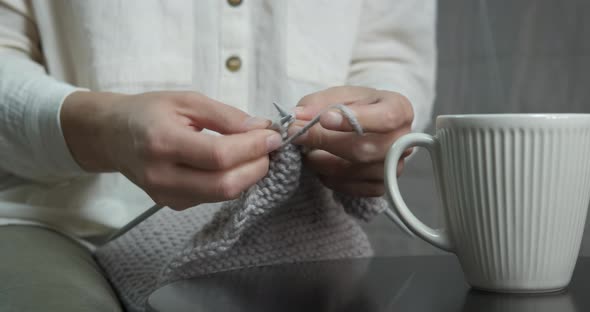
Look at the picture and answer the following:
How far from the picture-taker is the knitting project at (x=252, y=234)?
1.59 feet

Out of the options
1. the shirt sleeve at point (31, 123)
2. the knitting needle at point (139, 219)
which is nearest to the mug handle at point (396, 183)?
the knitting needle at point (139, 219)

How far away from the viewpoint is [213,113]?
1.52 ft

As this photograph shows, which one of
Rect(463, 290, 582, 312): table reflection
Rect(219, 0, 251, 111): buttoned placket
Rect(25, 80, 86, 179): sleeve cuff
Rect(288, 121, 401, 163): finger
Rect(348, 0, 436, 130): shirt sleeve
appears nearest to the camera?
Rect(463, 290, 582, 312): table reflection

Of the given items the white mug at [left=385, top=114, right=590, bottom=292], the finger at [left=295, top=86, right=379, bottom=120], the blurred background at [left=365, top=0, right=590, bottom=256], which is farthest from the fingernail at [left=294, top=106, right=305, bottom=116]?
the blurred background at [left=365, top=0, right=590, bottom=256]

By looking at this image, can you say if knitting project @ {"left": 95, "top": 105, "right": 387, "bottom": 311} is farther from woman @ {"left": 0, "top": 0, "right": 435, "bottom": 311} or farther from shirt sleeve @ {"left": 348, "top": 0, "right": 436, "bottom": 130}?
shirt sleeve @ {"left": 348, "top": 0, "right": 436, "bottom": 130}

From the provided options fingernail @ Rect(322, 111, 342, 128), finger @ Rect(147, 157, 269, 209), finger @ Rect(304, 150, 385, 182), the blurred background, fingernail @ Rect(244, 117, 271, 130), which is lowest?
the blurred background

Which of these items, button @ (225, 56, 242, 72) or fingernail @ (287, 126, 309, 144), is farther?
button @ (225, 56, 242, 72)

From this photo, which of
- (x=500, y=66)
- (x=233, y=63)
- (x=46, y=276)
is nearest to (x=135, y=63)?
(x=233, y=63)

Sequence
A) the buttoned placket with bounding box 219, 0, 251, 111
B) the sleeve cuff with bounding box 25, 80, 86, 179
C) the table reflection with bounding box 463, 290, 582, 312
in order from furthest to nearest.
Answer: the buttoned placket with bounding box 219, 0, 251, 111, the sleeve cuff with bounding box 25, 80, 86, 179, the table reflection with bounding box 463, 290, 582, 312

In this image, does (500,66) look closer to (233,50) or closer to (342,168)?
(233,50)

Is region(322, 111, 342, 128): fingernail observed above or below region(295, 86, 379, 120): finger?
above

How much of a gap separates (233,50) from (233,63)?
0.02 m

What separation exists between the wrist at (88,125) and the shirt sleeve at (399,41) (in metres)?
0.38

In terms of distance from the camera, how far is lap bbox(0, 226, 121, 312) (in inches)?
16.2
